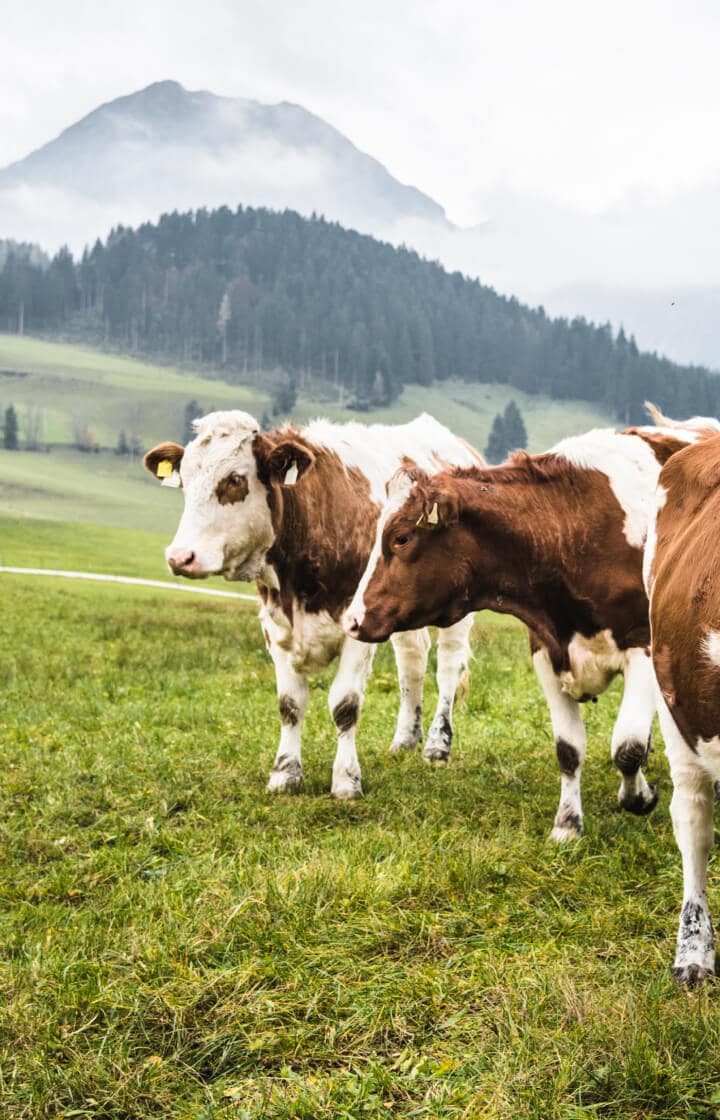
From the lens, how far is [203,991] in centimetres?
438

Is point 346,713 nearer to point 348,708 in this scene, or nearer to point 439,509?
point 348,708

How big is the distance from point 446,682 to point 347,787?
249 cm

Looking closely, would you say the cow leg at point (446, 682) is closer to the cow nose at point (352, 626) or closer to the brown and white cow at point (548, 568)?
the brown and white cow at point (548, 568)

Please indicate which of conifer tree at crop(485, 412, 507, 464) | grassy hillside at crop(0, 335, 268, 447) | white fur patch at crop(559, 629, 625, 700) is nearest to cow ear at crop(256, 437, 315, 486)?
white fur patch at crop(559, 629, 625, 700)

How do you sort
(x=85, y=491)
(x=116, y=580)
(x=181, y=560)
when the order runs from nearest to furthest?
(x=181, y=560), (x=116, y=580), (x=85, y=491)

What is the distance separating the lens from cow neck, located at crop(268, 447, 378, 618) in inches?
326

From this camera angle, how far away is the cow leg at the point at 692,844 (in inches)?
175

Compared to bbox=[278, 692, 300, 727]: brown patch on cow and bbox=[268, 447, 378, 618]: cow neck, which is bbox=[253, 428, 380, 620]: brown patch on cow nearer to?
bbox=[268, 447, 378, 618]: cow neck

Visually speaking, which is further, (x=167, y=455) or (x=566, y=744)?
(x=167, y=455)

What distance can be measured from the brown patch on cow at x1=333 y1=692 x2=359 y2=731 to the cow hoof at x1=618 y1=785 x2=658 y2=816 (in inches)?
92.0

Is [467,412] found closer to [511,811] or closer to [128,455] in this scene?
[128,455]

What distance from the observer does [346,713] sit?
8.33 meters

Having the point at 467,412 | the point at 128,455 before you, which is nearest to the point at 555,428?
the point at 467,412

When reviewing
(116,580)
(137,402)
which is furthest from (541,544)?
(137,402)
